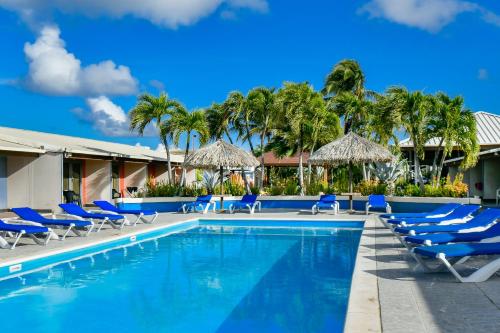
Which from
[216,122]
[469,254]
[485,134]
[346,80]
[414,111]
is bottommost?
[469,254]

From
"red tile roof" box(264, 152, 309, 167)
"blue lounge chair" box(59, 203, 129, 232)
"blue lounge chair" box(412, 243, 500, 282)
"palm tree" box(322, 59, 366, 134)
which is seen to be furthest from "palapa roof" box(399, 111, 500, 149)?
"blue lounge chair" box(412, 243, 500, 282)

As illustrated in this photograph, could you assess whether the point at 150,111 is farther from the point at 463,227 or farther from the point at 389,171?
the point at 463,227

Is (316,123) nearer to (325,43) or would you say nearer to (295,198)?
(295,198)

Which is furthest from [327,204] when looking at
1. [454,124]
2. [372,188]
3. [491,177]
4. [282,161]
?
[282,161]

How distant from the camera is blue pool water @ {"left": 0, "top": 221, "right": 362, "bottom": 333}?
18.2 ft

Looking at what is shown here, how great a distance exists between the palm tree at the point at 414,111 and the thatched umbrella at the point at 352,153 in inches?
52.2

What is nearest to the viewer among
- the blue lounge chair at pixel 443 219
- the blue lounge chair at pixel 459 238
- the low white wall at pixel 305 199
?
the blue lounge chair at pixel 459 238

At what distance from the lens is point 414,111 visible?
17766mm

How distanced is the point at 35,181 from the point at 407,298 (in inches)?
546

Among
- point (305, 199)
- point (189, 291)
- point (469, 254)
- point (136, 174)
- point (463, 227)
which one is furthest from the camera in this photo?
point (136, 174)

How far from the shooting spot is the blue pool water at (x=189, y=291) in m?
5.54

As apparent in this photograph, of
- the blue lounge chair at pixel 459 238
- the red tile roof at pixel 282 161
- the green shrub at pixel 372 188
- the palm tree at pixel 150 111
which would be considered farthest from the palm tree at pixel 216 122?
the blue lounge chair at pixel 459 238

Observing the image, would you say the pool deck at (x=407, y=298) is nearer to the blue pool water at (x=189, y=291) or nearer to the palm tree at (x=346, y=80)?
the blue pool water at (x=189, y=291)

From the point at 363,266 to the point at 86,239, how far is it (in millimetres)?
6331
